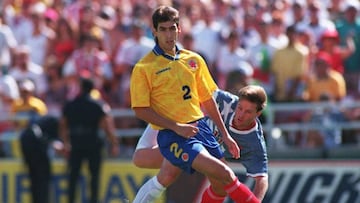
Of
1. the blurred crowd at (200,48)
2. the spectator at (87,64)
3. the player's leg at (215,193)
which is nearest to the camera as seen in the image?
the player's leg at (215,193)

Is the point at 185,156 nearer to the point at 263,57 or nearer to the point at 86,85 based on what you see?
the point at 86,85

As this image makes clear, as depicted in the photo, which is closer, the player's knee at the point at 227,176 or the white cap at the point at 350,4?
the player's knee at the point at 227,176

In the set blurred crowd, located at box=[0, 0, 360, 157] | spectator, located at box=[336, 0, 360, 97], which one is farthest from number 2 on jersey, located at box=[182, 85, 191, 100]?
spectator, located at box=[336, 0, 360, 97]

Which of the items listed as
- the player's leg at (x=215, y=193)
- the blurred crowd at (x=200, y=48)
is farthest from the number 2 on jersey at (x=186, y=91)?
the blurred crowd at (x=200, y=48)

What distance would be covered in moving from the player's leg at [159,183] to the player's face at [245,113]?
0.76m

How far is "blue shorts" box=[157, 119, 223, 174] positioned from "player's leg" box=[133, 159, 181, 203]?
0.17 meters

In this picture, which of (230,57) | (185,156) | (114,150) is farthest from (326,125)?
(185,156)

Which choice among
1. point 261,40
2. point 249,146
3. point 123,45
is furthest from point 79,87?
point 249,146

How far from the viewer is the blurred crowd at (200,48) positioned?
1728 centimetres

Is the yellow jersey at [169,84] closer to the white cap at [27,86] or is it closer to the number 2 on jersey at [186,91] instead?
the number 2 on jersey at [186,91]

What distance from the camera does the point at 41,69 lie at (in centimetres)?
1875

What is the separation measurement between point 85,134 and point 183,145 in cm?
614

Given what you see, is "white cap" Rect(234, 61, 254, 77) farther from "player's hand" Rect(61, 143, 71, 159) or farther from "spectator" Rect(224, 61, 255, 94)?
"player's hand" Rect(61, 143, 71, 159)

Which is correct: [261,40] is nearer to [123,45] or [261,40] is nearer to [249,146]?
[123,45]
